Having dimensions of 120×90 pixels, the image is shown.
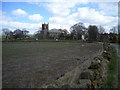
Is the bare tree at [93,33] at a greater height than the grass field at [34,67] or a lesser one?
greater

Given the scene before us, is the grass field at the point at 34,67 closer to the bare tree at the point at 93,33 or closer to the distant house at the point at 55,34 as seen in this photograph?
the bare tree at the point at 93,33

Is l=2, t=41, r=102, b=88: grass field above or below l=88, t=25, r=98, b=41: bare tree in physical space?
below

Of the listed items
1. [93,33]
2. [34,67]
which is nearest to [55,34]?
[93,33]

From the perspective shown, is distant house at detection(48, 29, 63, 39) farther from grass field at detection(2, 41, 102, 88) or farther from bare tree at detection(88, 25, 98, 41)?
grass field at detection(2, 41, 102, 88)

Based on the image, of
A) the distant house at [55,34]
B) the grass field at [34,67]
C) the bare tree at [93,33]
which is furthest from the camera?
the distant house at [55,34]

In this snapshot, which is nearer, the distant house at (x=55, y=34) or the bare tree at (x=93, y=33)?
the bare tree at (x=93, y=33)

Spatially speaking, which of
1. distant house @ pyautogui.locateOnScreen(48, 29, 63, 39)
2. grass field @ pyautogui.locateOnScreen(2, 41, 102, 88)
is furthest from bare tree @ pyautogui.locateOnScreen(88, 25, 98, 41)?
grass field @ pyautogui.locateOnScreen(2, 41, 102, 88)

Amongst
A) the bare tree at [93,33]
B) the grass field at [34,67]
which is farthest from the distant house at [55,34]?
the grass field at [34,67]

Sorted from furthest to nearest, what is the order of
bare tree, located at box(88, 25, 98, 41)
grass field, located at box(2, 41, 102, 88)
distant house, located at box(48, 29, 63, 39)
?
distant house, located at box(48, 29, 63, 39)
bare tree, located at box(88, 25, 98, 41)
grass field, located at box(2, 41, 102, 88)

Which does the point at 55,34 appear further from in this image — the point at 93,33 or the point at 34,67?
the point at 34,67

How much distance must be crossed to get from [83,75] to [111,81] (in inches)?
69.5

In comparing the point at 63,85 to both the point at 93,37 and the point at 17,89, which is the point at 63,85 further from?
the point at 93,37

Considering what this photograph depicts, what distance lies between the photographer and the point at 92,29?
80.1 m

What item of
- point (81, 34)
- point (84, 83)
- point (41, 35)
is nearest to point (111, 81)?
point (84, 83)
